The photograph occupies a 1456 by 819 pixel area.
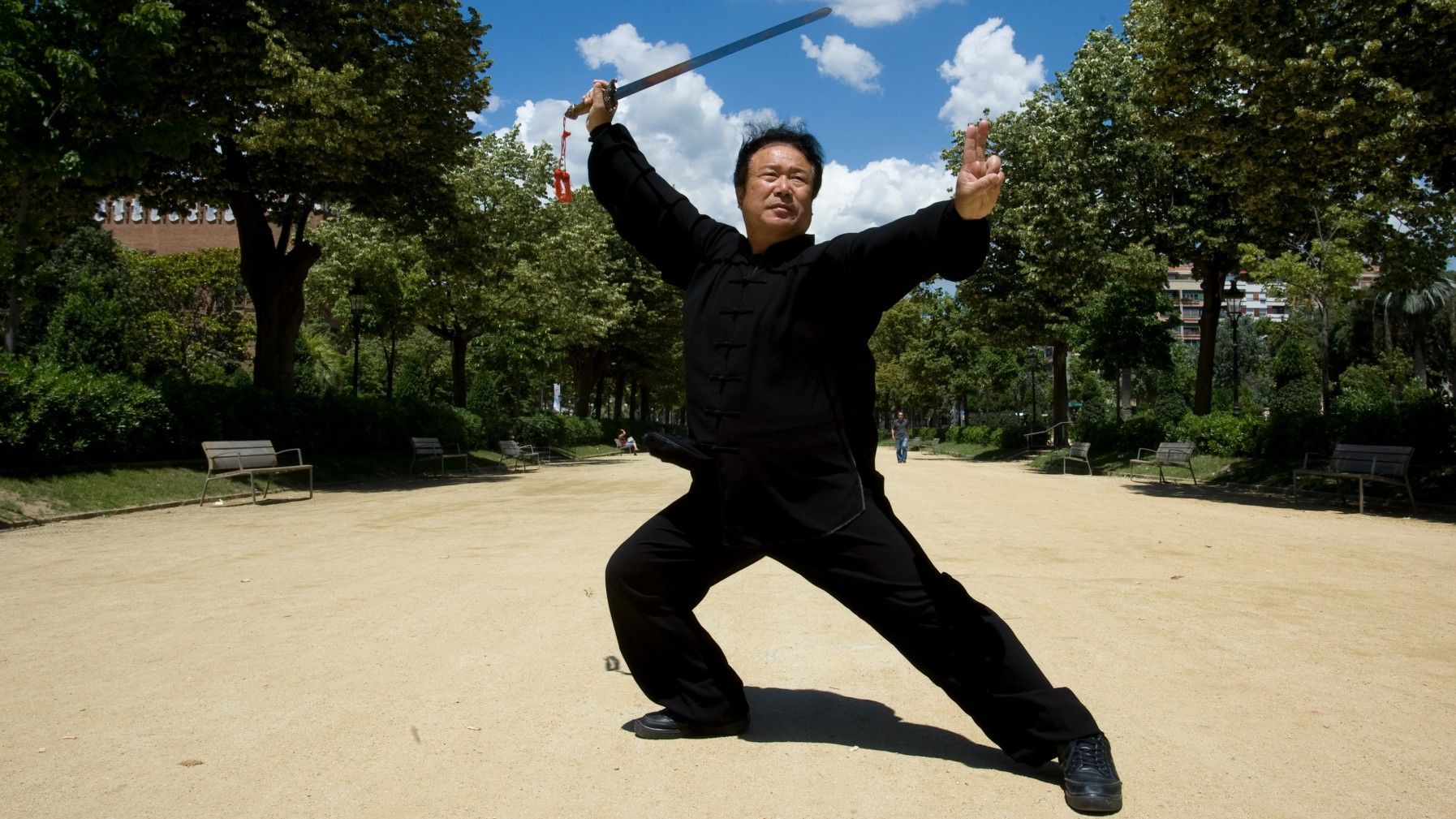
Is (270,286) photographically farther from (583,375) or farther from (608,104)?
(583,375)

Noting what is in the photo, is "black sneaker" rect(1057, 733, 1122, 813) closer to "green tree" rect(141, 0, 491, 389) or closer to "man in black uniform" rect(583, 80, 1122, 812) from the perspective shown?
"man in black uniform" rect(583, 80, 1122, 812)

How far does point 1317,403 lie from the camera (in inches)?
2025

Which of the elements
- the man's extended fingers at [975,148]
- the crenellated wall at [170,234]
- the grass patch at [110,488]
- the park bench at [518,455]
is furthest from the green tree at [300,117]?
the crenellated wall at [170,234]

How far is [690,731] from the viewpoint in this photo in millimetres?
3510

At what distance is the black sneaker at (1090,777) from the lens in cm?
280

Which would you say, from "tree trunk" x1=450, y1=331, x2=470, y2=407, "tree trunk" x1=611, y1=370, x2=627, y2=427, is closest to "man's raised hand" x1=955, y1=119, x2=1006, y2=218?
"tree trunk" x1=450, y1=331, x2=470, y2=407

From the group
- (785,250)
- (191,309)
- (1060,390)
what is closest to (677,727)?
(785,250)

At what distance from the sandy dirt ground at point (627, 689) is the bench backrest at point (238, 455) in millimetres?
5553

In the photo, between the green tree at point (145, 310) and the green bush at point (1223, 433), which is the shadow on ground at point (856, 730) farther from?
the green tree at point (145, 310)

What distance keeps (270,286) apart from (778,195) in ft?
62.6

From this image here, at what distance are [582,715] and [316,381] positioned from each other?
44754mm

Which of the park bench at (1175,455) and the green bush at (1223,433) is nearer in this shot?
the park bench at (1175,455)

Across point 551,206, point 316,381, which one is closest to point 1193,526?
point 551,206

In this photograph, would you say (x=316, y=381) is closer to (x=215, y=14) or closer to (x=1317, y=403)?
(x=215, y=14)
